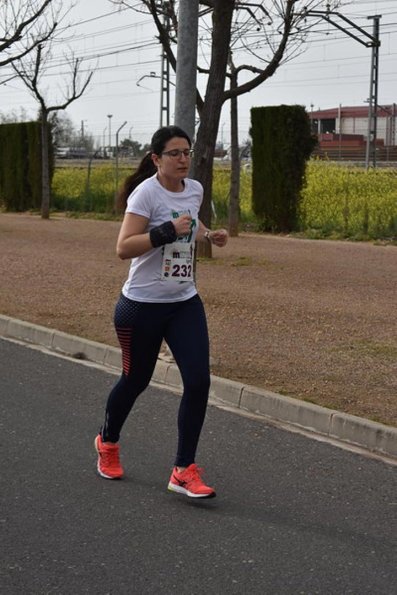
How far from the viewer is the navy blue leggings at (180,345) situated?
17.4 ft

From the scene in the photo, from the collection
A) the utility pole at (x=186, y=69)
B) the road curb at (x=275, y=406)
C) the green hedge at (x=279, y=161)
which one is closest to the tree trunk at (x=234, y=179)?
the green hedge at (x=279, y=161)

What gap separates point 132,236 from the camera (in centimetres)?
524

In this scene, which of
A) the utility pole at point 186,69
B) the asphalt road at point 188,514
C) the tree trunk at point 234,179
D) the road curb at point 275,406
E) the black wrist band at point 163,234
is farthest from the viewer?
the tree trunk at point 234,179

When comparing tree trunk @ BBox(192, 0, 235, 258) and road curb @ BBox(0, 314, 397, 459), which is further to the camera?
tree trunk @ BBox(192, 0, 235, 258)

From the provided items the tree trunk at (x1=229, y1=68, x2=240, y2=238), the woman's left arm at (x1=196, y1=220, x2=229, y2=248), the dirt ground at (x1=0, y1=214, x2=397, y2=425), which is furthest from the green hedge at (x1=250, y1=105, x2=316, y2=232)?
the woman's left arm at (x1=196, y1=220, x2=229, y2=248)

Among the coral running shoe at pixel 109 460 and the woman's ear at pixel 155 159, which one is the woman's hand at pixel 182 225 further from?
the coral running shoe at pixel 109 460

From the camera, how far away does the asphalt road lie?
14.5 ft

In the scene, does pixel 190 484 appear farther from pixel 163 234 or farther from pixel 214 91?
pixel 214 91

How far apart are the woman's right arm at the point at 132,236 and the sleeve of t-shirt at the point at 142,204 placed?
0.02m

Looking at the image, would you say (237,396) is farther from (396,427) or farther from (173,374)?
(396,427)

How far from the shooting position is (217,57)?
1409 cm

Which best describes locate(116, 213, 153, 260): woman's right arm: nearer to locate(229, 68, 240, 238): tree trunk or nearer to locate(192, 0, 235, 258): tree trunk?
locate(192, 0, 235, 258): tree trunk

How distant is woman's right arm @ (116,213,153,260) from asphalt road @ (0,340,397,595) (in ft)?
4.31

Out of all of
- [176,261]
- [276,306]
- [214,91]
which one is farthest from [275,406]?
[214,91]
